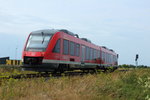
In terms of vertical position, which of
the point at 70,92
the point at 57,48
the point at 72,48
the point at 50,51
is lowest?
the point at 70,92

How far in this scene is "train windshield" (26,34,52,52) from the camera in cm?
1666

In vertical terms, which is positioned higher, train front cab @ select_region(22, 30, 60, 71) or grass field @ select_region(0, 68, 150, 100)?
train front cab @ select_region(22, 30, 60, 71)

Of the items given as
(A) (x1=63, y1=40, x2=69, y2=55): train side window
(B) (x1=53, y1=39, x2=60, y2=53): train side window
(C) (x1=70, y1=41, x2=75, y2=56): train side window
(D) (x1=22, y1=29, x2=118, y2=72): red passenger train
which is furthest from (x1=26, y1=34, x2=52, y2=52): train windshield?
(C) (x1=70, y1=41, x2=75, y2=56): train side window

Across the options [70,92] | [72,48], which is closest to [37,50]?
[72,48]

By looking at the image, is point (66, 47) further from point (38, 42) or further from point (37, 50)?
point (37, 50)

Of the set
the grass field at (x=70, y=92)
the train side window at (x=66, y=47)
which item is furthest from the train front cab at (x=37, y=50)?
the grass field at (x=70, y=92)

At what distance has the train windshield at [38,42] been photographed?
656 inches

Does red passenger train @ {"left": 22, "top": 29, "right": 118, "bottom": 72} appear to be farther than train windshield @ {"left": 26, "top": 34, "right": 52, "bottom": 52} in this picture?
No

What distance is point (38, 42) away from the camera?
17078 millimetres

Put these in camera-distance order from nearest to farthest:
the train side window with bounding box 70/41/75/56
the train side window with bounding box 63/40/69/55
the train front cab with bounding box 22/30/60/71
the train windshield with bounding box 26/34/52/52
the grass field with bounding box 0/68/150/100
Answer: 1. the grass field with bounding box 0/68/150/100
2. the train front cab with bounding box 22/30/60/71
3. the train windshield with bounding box 26/34/52/52
4. the train side window with bounding box 63/40/69/55
5. the train side window with bounding box 70/41/75/56

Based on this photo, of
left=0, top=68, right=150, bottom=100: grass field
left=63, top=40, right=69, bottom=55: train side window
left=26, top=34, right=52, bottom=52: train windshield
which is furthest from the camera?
left=63, top=40, right=69, bottom=55: train side window

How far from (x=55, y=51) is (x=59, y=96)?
9630 mm

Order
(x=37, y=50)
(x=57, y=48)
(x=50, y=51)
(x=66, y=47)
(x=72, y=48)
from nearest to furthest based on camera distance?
(x=50, y=51) < (x=37, y=50) < (x=57, y=48) < (x=66, y=47) < (x=72, y=48)

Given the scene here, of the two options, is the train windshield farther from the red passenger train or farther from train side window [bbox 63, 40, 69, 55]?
train side window [bbox 63, 40, 69, 55]
